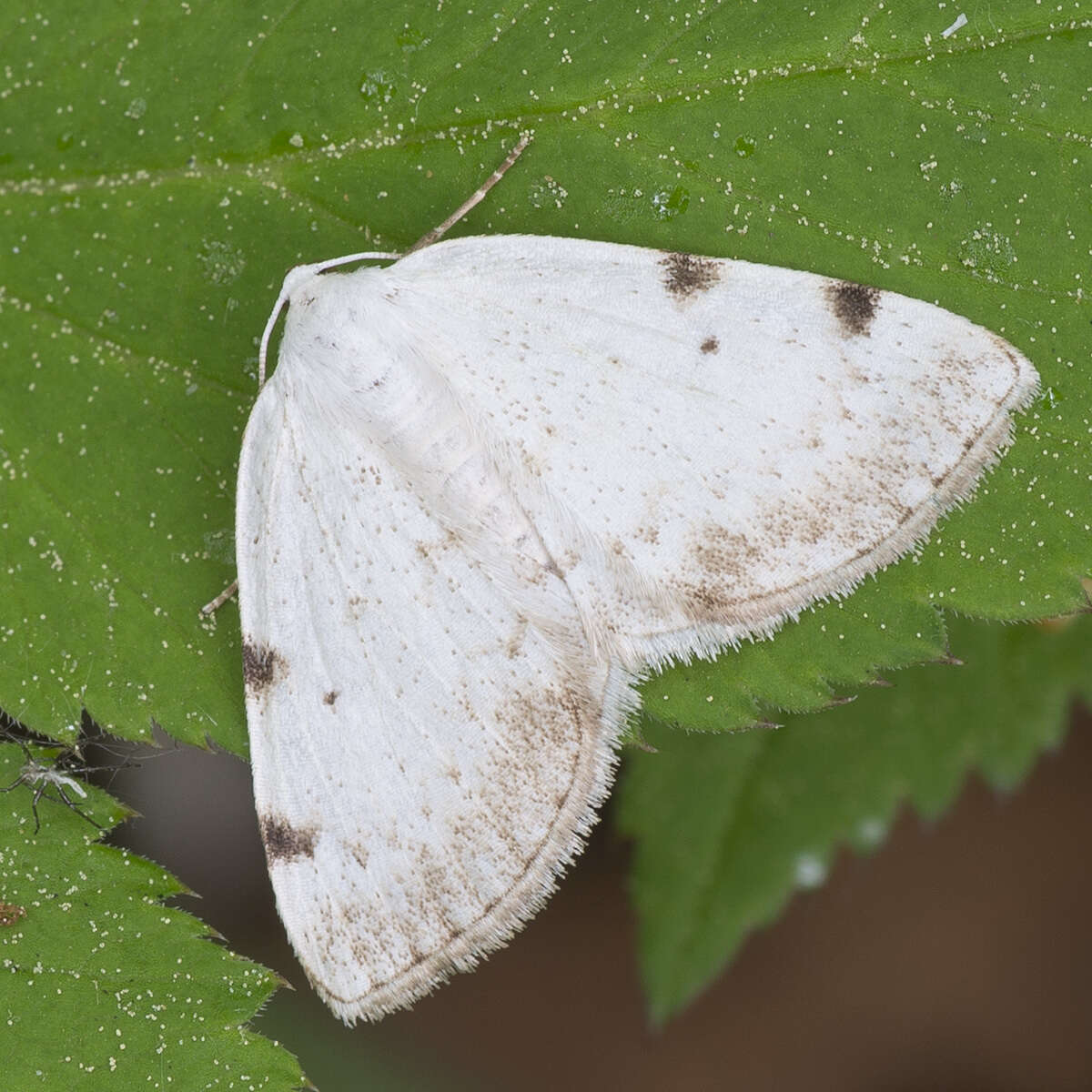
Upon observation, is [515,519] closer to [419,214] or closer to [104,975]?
[419,214]

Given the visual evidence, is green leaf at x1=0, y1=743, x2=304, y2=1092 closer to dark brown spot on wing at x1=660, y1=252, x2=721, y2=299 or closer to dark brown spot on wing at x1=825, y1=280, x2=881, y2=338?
dark brown spot on wing at x1=660, y1=252, x2=721, y2=299

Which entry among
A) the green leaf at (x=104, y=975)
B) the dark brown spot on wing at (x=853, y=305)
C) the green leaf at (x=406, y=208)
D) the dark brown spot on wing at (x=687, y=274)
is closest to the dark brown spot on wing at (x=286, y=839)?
the green leaf at (x=406, y=208)

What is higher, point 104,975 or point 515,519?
point 515,519

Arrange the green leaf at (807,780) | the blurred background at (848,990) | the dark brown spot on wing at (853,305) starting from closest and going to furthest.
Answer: the dark brown spot on wing at (853,305) → the green leaf at (807,780) → the blurred background at (848,990)

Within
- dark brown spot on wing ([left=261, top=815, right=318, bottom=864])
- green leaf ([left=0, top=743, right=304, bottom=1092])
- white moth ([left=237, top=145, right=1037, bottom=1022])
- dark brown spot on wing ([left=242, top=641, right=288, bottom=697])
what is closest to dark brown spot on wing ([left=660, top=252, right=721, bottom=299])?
white moth ([left=237, top=145, right=1037, bottom=1022])

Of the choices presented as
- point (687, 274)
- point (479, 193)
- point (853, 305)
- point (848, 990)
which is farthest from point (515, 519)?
point (848, 990)

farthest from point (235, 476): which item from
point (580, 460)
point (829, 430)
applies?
point (829, 430)

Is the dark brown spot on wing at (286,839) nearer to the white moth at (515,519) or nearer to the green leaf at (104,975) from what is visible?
the white moth at (515,519)
